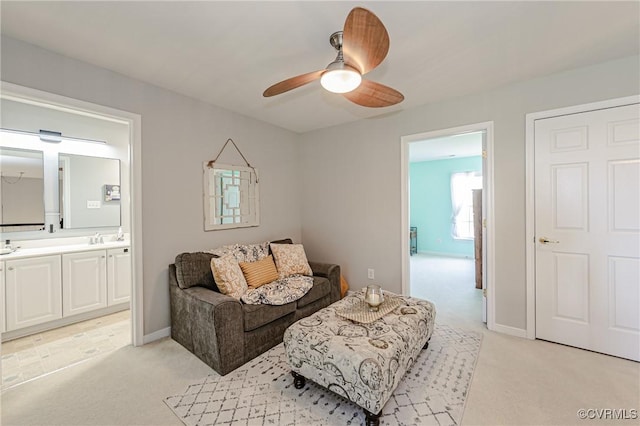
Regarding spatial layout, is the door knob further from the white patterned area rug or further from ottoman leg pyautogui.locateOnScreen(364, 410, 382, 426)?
ottoman leg pyautogui.locateOnScreen(364, 410, 382, 426)

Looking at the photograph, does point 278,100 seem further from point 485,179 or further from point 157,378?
point 157,378

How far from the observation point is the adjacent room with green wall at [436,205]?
6824 mm

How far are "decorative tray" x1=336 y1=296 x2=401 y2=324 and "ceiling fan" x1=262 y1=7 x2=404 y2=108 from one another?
1.59m

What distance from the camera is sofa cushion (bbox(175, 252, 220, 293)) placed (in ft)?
8.39

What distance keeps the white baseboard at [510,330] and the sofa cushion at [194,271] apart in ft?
9.19

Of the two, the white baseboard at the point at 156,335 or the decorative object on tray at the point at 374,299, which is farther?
the white baseboard at the point at 156,335

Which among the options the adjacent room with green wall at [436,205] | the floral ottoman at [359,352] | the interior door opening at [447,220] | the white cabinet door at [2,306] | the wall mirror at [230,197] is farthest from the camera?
the adjacent room with green wall at [436,205]

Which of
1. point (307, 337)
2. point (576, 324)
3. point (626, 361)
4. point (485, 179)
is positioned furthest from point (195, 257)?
point (626, 361)

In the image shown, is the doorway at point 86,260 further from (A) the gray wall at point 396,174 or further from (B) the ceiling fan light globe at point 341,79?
(A) the gray wall at point 396,174

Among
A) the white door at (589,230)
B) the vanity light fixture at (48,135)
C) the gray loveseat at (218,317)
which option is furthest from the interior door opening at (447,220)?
the vanity light fixture at (48,135)

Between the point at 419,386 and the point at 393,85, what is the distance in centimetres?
254

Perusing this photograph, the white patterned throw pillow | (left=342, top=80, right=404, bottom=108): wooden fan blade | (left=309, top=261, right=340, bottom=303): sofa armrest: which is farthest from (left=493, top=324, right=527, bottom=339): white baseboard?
the white patterned throw pillow

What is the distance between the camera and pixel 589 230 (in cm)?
240

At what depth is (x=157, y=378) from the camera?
81.5 inches
